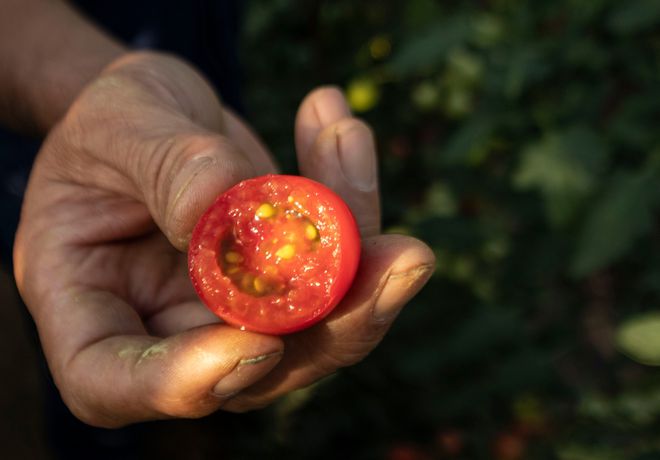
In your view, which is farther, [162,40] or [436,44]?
[162,40]

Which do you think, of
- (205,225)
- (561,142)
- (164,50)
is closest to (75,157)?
(205,225)

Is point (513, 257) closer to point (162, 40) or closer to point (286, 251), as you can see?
point (286, 251)

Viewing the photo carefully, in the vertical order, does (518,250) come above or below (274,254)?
below

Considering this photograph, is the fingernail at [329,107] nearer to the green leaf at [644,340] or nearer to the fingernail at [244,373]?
the fingernail at [244,373]

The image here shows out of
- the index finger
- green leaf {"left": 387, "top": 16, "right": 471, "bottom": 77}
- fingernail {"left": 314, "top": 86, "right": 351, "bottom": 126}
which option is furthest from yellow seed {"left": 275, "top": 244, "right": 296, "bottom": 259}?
green leaf {"left": 387, "top": 16, "right": 471, "bottom": 77}

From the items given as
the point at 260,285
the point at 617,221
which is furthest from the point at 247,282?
the point at 617,221
